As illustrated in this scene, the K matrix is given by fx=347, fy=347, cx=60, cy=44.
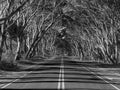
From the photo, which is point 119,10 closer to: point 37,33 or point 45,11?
point 45,11

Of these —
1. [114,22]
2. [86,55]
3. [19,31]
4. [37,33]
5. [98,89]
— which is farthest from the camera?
[86,55]

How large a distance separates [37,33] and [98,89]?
45.6m

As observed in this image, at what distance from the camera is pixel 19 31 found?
47688 mm

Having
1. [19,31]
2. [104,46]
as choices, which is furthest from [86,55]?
[19,31]

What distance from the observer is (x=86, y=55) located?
3917 inches

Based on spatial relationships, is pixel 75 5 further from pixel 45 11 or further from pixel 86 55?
pixel 86 55

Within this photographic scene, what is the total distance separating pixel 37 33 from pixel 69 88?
1782 inches

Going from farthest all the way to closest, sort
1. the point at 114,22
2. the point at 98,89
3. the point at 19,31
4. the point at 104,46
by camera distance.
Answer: the point at 104,46, the point at 19,31, the point at 114,22, the point at 98,89

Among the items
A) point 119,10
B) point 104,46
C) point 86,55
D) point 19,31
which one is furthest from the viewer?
point 86,55

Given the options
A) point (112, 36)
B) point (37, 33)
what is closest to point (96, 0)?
point (112, 36)

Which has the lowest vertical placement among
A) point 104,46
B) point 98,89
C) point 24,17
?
point 98,89

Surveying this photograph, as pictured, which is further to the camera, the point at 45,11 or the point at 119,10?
the point at 45,11

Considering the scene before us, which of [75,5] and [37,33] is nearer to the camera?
Result: [75,5]

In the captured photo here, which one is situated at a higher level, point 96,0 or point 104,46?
point 96,0
